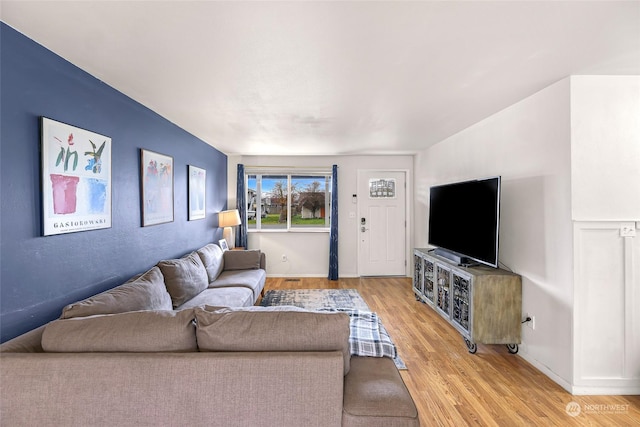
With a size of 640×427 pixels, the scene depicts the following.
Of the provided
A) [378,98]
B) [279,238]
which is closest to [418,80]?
[378,98]

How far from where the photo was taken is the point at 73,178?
78.7 inches

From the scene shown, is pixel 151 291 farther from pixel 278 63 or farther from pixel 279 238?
pixel 279 238

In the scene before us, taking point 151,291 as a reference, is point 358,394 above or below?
below

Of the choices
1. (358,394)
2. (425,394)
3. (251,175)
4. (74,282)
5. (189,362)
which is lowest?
(425,394)

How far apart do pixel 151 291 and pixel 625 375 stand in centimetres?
366

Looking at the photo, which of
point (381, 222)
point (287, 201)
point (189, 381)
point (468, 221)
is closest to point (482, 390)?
point (468, 221)

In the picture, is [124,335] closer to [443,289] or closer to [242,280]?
[242,280]

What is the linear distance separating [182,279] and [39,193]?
4.82 feet

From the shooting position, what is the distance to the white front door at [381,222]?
5.84m

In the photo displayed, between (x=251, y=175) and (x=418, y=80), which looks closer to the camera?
(x=418, y=80)

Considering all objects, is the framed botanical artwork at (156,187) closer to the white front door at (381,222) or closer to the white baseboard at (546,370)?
the white front door at (381,222)

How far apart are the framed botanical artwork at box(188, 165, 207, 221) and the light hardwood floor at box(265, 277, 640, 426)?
9.72ft

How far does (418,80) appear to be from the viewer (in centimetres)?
230

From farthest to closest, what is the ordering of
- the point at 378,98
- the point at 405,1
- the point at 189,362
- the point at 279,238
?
1. the point at 279,238
2. the point at 378,98
3. the point at 405,1
4. the point at 189,362
